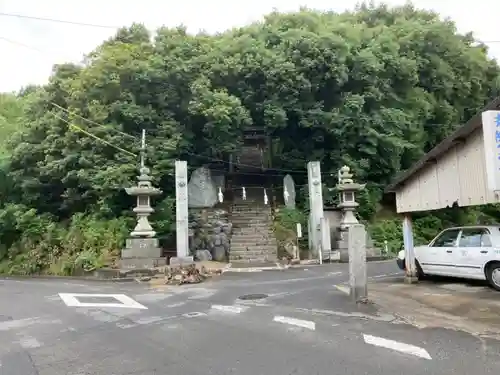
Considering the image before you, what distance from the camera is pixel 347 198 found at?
1902 cm

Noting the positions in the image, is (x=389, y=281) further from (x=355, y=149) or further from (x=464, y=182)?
(x=355, y=149)

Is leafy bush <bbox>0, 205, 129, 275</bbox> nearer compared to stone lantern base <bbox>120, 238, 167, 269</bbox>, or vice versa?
→ stone lantern base <bbox>120, 238, 167, 269</bbox>

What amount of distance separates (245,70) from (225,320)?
597 inches

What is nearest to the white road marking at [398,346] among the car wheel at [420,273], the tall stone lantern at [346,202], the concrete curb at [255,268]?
the car wheel at [420,273]

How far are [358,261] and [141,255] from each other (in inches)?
377

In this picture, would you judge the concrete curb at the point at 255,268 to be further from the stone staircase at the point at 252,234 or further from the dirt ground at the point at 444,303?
the dirt ground at the point at 444,303

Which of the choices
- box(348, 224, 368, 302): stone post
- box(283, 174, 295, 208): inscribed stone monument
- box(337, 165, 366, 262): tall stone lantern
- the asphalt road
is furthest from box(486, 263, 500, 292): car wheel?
box(283, 174, 295, 208): inscribed stone monument

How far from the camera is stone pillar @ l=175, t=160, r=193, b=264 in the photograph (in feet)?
54.5

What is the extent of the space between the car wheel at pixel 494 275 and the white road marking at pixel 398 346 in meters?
4.89

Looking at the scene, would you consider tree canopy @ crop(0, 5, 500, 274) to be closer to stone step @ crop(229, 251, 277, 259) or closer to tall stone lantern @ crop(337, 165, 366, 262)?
tall stone lantern @ crop(337, 165, 366, 262)

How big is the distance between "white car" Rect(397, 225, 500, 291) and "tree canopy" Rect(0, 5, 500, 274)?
32.1 ft

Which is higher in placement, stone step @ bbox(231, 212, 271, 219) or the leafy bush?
stone step @ bbox(231, 212, 271, 219)

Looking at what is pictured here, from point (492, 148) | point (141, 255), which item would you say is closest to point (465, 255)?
point (492, 148)

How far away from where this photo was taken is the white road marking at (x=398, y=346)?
18.2ft
